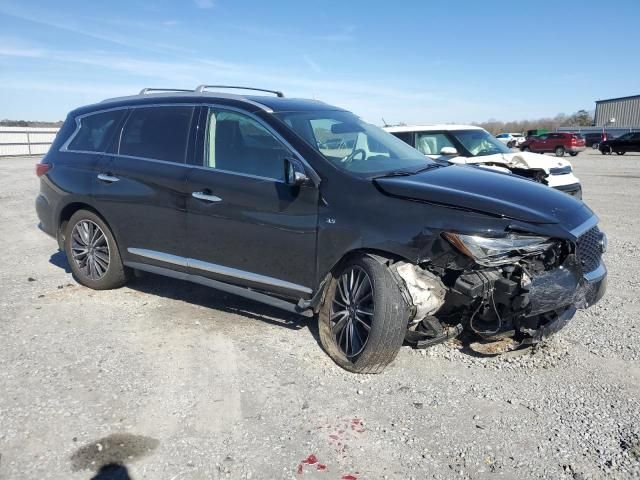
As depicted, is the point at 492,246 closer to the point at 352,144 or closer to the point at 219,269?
the point at 352,144

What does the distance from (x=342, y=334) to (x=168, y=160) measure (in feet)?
A: 7.36

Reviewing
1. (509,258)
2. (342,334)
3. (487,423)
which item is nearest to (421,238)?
(509,258)

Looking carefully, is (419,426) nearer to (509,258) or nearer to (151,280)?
(509,258)

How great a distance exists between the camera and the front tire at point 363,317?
12.0ft

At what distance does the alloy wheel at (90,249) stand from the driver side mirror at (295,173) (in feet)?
7.81

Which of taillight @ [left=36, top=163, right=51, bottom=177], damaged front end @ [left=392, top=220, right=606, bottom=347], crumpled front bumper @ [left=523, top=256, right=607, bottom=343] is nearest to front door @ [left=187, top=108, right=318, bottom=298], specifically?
damaged front end @ [left=392, top=220, right=606, bottom=347]

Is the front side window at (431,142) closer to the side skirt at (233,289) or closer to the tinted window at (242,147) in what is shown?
the tinted window at (242,147)

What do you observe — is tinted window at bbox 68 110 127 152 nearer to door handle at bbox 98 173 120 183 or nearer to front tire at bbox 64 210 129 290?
door handle at bbox 98 173 120 183

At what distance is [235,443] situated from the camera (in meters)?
3.04

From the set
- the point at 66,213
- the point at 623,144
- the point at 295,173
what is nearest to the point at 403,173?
the point at 295,173

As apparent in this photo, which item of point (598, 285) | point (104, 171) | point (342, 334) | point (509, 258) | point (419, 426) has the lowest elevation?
point (419, 426)

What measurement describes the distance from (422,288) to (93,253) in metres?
3.54

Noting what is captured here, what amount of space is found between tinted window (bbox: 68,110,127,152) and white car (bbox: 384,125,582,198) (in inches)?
227

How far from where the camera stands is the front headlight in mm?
3453
